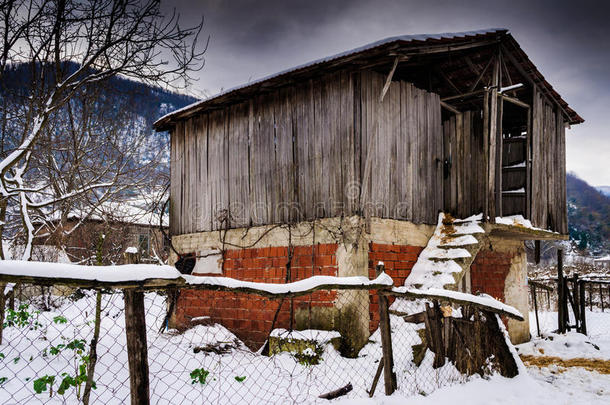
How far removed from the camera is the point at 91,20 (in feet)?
18.6

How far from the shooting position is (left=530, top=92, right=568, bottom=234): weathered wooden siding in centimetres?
918

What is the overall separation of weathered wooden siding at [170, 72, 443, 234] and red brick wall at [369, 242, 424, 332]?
1.93 feet

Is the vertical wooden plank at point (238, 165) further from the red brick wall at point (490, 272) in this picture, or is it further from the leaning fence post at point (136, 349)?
the leaning fence post at point (136, 349)

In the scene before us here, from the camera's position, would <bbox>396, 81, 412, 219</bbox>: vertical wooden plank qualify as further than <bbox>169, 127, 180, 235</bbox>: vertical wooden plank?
No

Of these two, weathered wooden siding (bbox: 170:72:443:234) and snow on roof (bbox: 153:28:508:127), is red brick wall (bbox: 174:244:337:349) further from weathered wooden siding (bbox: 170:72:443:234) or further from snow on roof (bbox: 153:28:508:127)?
snow on roof (bbox: 153:28:508:127)

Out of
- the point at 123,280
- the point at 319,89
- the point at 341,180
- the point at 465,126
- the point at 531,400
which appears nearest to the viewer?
the point at 123,280

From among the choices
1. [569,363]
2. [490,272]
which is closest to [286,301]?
[569,363]

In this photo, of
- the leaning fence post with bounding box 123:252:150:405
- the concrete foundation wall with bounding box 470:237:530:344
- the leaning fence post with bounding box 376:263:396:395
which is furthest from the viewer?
the concrete foundation wall with bounding box 470:237:530:344

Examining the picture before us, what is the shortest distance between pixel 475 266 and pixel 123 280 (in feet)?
27.5

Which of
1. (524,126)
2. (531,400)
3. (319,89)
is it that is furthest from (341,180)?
(524,126)

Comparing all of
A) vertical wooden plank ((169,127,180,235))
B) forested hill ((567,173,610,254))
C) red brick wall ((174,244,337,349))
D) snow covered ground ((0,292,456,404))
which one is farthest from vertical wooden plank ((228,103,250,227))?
forested hill ((567,173,610,254))

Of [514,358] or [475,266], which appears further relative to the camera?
[475,266]

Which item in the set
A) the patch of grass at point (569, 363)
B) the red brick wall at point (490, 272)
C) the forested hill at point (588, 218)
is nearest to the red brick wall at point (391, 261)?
the red brick wall at point (490, 272)

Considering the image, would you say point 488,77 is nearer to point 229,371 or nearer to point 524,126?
→ point 524,126
